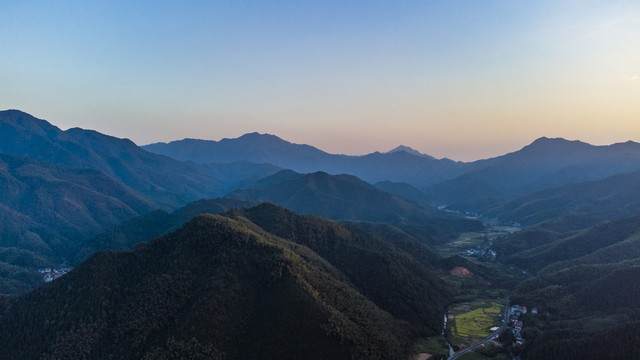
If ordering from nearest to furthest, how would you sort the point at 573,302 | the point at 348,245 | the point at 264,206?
1. the point at 573,302
2. the point at 348,245
3. the point at 264,206

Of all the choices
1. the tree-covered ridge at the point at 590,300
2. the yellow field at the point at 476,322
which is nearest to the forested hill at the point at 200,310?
the yellow field at the point at 476,322

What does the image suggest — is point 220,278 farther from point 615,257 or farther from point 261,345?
point 615,257

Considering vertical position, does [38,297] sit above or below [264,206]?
below

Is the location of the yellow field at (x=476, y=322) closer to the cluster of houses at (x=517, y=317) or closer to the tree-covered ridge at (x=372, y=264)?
the cluster of houses at (x=517, y=317)

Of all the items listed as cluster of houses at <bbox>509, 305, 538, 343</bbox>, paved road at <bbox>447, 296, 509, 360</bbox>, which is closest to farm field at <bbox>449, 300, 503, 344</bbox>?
paved road at <bbox>447, 296, 509, 360</bbox>

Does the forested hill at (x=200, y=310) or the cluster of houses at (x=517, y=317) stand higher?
the forested hill at (x=200, y=310)

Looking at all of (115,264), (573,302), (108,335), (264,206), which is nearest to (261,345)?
(108,335)
